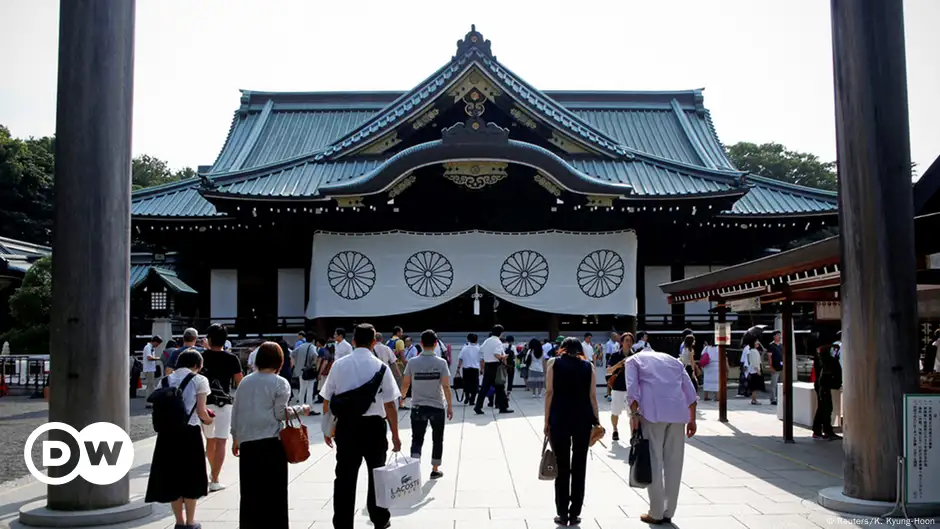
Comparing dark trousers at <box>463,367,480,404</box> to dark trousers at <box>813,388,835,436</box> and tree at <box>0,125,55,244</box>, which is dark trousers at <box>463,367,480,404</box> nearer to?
dark trousers at <box>813,388,835,436</box>

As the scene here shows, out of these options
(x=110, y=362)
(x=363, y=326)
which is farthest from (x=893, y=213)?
(x=110, y=362)

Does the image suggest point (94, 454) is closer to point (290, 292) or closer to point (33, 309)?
point (290, 292)

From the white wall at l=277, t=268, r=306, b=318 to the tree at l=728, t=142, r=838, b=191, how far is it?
33911 millimetres

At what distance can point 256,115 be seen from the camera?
29.5 metres

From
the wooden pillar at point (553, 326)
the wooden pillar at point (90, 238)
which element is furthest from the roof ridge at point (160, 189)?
the wooden pillar at point (90, 238)

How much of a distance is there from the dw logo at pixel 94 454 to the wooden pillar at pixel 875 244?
653cm

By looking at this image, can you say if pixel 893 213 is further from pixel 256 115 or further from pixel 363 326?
pixel 256 115

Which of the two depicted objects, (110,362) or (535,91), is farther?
(535,91)

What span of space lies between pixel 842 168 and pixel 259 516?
19.6ft

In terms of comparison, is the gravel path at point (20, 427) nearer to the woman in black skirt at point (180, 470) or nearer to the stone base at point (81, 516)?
the stone base at point (81, 516)

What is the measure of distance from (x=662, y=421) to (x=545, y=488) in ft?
6.48

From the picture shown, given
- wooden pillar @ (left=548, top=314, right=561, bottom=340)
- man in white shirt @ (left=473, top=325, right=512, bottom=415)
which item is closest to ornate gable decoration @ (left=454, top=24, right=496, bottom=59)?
wooden pillar @ (left=548, top=314, right=561, bottom=340)

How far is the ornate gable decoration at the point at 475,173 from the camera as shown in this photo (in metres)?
20.3

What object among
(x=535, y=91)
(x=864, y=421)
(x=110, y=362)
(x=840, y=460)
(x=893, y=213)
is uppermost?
(x=535, y=91)
